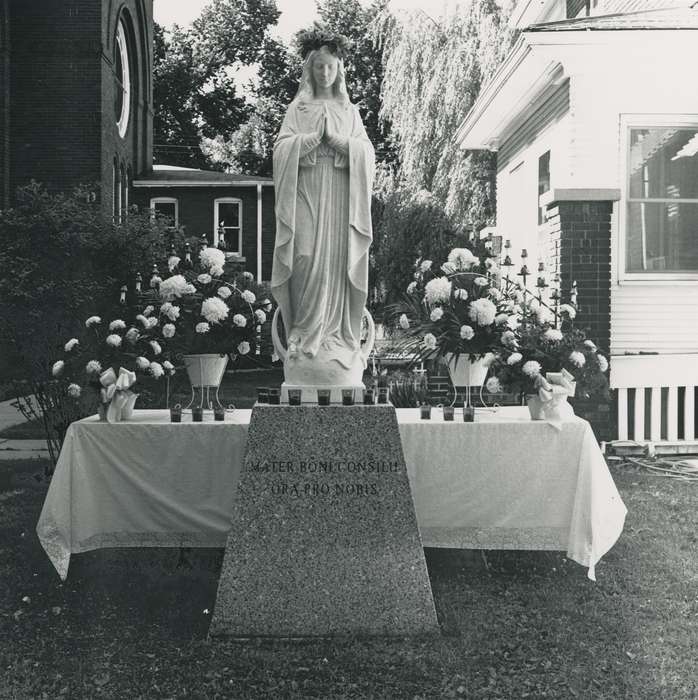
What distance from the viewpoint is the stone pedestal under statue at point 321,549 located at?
4.97 meters

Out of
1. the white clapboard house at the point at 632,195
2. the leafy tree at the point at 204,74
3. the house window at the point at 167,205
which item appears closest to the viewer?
the white clapboard house at the point at 632,195

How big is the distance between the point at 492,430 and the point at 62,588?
9.11 feet

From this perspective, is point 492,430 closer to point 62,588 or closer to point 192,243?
point 62,588

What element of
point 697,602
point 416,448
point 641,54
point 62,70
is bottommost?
point 697,602

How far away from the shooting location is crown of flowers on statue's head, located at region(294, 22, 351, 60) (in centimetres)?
568

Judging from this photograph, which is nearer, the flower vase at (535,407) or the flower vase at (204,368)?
the flower vase at (535,407)

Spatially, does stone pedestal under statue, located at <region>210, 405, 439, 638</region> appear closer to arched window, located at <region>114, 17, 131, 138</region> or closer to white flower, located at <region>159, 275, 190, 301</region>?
white flower, located at <region>159, 275, 190, 301</region>

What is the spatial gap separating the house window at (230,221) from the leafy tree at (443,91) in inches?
192

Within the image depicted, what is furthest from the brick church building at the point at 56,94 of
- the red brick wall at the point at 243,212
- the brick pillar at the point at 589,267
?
the brick pillar at the point at 589,267

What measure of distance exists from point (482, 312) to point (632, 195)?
6181 mm

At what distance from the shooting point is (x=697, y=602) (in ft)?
18.5

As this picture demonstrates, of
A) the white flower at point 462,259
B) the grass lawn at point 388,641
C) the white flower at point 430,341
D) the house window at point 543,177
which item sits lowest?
the grass lawn at point 388,641

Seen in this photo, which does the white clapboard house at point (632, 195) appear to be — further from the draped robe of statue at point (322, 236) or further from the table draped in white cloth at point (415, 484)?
the draped robe of statue at point (322, 236)

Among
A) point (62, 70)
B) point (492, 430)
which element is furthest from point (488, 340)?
point (62, 70)
